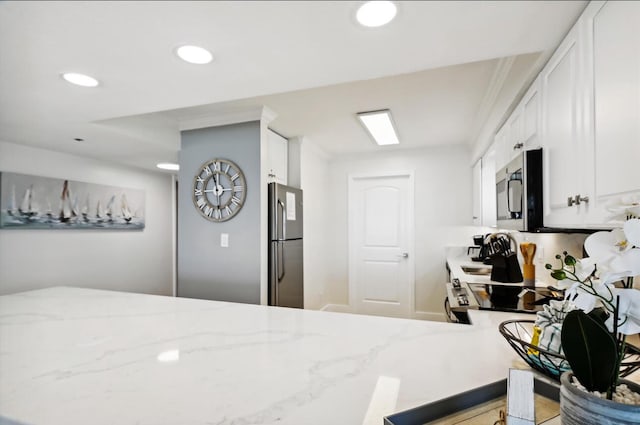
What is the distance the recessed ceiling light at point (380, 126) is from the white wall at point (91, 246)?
3.20 m

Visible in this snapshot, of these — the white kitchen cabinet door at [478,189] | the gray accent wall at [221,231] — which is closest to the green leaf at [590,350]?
the gray accent wall at [221,231]

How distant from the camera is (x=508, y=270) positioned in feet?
7.23

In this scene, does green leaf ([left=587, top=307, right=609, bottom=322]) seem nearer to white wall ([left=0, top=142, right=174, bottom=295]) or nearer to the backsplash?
the backsplash

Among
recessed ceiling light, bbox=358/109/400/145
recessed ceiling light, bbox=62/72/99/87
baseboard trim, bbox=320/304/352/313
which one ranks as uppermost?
recessed ceiling light, bbox=358/109/400/145

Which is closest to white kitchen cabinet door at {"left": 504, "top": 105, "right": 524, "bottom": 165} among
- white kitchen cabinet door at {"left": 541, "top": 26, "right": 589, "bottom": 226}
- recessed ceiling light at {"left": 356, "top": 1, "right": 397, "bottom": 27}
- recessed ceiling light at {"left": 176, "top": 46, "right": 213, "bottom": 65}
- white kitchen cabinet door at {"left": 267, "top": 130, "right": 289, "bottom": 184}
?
white kitchen cabinet door at {"left": 541, "top": 26, "right": 589, "bottom": 226}

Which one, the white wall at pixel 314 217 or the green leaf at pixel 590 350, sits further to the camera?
the white wall at pixel 314 217

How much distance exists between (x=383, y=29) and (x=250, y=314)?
134cm

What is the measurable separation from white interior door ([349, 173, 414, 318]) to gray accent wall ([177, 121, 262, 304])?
6.74 ft

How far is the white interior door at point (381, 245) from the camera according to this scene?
13.7 feet

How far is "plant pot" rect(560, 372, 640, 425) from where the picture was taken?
45cm

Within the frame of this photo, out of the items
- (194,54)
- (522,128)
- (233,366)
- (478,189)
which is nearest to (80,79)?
(194,54)

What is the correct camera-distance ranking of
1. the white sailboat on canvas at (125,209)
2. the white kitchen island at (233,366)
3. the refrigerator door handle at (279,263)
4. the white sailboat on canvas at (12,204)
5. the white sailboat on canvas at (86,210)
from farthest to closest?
1. the white sailboat on canvas at (125,209)
2. the white sailboat on canvas at (86,210)
3. the white sailboat on canvas at (12,204)
4. the refrigerator door handle at (279,263)
5. the white kitchen island at (233,366)

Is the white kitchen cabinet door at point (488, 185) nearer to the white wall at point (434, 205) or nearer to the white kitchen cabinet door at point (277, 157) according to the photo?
the white wall at point (434, 205)

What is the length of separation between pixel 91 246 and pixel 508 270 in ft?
13.8
